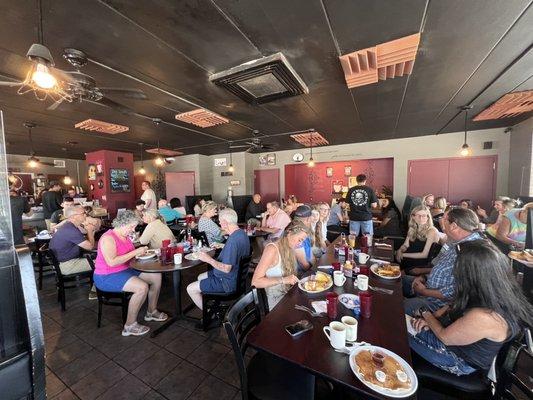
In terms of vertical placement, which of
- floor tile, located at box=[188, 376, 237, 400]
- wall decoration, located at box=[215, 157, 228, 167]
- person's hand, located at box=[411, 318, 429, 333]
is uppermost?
wall decoration, located at box=[215, 157, 228, 167]

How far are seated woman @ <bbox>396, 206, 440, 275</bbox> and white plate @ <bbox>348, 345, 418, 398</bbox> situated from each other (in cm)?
217

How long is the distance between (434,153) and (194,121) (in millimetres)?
6722

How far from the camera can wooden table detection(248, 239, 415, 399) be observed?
3.59 feet

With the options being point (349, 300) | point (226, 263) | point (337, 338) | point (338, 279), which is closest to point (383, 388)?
point (337, 338)

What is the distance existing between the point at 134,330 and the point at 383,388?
8.87ft

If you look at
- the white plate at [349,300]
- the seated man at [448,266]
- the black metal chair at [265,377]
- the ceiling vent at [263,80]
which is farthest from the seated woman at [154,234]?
the seated man at [448,266]

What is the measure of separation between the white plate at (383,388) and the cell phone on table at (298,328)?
0.28 meters

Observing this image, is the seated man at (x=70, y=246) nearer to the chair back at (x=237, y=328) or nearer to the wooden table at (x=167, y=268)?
the wooden table at (x=167, y=268)

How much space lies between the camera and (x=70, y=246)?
130 inches

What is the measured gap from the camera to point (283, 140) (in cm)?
679

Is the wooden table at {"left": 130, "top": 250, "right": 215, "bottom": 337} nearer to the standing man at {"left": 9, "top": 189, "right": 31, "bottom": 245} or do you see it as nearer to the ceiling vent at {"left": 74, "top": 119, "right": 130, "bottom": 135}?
the standing man at {"left": 9, "top": 189, "right": 31, "bottom": 245}

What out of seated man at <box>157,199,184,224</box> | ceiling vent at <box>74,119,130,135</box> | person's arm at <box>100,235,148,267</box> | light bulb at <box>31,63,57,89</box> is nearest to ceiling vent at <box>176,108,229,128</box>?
ceiling vent at <box>74,119,130,135</box>

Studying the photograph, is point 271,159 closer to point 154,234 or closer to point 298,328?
point 154,234

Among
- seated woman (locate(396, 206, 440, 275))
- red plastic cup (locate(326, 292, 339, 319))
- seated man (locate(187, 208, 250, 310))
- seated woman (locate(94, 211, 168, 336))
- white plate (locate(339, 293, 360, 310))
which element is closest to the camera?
red plastic cup (locate(326, 292, 339, 319))
